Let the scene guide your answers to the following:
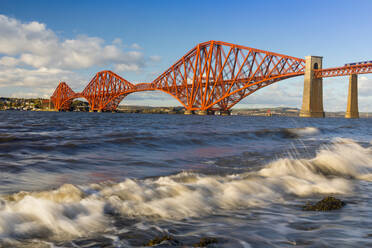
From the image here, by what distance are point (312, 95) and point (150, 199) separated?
71279 millimetres

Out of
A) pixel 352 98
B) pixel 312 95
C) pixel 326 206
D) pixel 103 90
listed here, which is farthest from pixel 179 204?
pixel 103 90

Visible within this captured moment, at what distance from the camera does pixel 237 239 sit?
9.12 ft

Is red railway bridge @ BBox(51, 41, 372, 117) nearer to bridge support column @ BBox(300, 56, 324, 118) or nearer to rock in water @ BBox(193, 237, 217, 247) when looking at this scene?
bridge support column @ BBox(300, 56, 324, 118)

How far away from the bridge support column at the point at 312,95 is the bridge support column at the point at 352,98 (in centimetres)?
590

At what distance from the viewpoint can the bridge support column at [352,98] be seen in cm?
6688

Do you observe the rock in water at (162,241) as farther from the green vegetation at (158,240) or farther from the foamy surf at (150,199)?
the foamy surf at (150,199)

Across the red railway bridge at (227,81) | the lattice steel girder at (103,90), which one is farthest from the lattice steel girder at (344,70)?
the lattice steel girder at (103,90)

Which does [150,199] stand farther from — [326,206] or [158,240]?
[326,206]

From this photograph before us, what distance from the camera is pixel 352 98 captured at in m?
68.1

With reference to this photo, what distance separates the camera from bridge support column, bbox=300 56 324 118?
68.4m

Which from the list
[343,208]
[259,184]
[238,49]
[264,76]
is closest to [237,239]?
[343,208]

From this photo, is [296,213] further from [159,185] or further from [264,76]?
[264,76]

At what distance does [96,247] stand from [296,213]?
2.38m

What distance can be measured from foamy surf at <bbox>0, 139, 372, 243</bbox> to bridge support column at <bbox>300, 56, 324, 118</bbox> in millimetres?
66568
